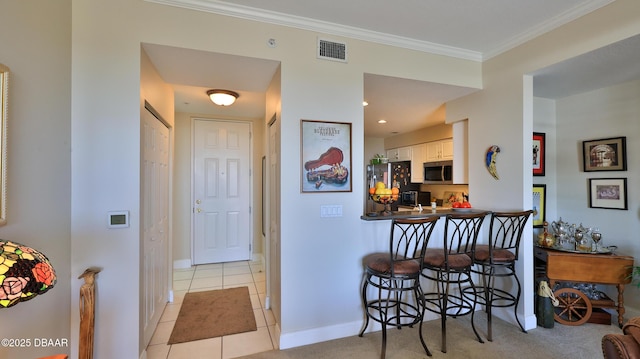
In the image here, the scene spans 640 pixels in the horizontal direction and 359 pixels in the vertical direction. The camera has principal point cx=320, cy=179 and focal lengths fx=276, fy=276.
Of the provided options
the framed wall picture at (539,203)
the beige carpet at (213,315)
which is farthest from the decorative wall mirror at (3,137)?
the framed wall picture at (539,203)

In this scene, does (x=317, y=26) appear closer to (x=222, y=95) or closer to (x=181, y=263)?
(x=222, y=95)

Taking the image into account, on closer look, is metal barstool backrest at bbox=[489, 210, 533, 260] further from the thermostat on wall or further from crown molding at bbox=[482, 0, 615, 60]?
the thermostat on wall

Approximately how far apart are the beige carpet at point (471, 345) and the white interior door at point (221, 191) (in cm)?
268

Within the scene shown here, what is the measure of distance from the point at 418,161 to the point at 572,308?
3358 millimetres

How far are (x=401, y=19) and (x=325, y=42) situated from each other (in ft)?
2.15

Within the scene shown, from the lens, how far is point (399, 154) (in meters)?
6.24

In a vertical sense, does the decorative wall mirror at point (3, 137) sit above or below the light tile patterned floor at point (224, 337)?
above

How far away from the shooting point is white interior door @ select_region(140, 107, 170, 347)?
7.18 ft

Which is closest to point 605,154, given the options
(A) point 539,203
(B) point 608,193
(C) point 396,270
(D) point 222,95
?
(B) point 608,193

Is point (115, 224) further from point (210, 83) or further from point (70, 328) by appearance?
point (210, 83)

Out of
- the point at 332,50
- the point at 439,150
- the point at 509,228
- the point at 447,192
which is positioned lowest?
the point at 509,228

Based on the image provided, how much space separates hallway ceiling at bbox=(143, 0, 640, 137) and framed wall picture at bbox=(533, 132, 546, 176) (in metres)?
0.50

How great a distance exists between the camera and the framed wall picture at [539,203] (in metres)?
3.21

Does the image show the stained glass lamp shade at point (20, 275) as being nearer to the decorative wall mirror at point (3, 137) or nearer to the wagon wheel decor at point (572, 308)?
the decorative wall mirror at point (3, 137)
